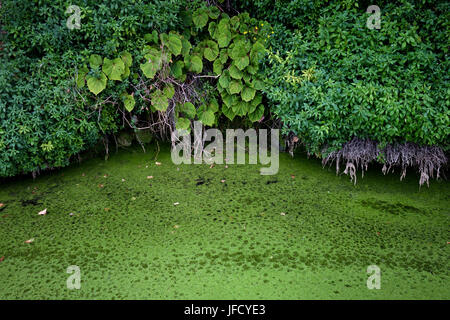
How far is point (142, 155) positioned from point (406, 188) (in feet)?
7.14

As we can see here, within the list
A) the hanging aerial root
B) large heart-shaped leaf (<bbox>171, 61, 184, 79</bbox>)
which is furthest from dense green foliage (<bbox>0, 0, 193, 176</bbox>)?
the hanging aerial root

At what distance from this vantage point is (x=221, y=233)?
7.60ft

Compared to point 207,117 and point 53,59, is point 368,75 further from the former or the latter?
point 53,59

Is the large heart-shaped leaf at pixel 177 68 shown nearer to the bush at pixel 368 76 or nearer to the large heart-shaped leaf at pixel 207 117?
the large heart-shaped leaf at pixel 207 117

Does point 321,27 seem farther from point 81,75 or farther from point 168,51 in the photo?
point 81,75

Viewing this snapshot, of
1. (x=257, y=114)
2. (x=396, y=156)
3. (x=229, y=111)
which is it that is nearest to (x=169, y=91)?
(x=229, y=111)

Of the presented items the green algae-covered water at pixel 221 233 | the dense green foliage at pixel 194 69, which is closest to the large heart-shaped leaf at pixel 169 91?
the dense green foliage at pixel 194 69

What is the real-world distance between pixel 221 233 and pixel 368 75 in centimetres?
148

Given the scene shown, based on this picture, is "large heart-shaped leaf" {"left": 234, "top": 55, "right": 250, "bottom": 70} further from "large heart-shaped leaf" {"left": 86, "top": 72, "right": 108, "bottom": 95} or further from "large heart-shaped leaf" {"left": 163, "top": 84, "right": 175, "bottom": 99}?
A: "large heart-shaped leaf" {"left": 86, "top": 72, "right": 108, "bottom": 95}

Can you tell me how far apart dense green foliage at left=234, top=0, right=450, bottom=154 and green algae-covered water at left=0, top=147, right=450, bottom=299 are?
435 millimetres

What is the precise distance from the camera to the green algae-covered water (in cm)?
190

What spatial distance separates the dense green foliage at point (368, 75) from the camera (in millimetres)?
2518

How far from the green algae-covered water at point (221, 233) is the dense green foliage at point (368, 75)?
435 mm

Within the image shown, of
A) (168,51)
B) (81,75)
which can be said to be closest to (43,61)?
(81,75)
